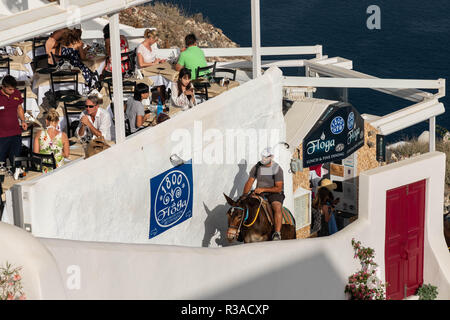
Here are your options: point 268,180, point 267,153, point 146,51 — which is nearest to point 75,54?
point 146,51

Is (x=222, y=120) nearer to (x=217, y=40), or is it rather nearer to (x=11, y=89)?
(x=11, y=89)

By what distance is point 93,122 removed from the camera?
15.4 m

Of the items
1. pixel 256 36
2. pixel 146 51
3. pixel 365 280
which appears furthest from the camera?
pixel 146 51

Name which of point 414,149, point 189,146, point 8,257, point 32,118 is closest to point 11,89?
point 32,118

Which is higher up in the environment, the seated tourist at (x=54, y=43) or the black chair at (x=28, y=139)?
the seated tourist at (x=54, y=43)

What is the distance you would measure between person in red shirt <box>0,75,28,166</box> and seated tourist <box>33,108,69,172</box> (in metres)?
0.43

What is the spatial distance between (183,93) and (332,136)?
355cm

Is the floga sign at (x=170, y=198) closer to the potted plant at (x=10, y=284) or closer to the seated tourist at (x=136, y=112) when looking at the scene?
the seated tourist at (x=136, y=112)

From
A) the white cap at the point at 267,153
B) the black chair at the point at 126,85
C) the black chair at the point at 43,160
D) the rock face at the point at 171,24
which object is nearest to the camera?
the black chair at the point at 43,160

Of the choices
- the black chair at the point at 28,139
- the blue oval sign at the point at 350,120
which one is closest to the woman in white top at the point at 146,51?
the blue oval sign at the point at 350,120

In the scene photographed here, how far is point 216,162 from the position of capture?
16.8 m

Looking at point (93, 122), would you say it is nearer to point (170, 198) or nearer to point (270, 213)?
point (170, 198)

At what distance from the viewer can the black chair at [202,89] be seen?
693 inches

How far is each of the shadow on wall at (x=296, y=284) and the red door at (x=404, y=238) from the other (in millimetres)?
1641
